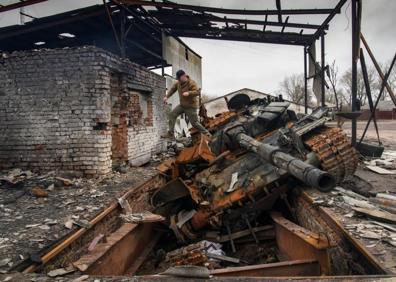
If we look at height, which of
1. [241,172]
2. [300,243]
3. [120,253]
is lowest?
[120,253]

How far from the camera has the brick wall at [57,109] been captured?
6.38 m

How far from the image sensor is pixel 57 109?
647 centimetres

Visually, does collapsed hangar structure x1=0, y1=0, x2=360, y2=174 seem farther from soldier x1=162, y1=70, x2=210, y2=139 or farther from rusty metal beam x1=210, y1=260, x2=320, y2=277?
rusty metal beam x1=210, y1=260, x2=320, y2=277

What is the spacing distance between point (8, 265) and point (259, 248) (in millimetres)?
3742

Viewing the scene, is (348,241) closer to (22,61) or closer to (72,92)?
(72,92)

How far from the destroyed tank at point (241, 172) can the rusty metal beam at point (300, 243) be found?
597mm

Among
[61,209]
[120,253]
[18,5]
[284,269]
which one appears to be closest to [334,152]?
[284,269]

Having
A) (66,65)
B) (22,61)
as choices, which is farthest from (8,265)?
(22,61)

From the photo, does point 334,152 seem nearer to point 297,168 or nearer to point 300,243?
point 297,168

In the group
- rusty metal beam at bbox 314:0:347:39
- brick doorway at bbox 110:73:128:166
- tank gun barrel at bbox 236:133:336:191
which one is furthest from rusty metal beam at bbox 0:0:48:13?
rusty metal beam at bbox 314:0:347:39

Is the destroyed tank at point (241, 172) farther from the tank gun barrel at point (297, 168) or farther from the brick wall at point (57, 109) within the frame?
the brick wall at point (57, 109)

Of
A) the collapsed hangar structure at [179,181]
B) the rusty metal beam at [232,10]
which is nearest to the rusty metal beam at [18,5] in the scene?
the collapsed hangar structure at [179,181]

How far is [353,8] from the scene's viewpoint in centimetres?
636

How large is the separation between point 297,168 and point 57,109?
5.15 metres
